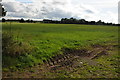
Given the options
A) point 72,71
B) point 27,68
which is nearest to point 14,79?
point 27,68

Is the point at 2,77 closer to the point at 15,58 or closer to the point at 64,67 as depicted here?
the point at 15,58

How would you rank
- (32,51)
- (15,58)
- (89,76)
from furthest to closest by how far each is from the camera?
(32,51), (15,58), (89,76)

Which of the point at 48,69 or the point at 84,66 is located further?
the point at 84,66

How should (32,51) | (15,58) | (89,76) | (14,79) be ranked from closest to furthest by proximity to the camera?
1. (14,79)
2. (89,76)
3. (15,58)
4. (32,51)

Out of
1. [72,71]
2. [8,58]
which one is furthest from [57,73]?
[8,58]

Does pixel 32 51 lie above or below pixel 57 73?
above

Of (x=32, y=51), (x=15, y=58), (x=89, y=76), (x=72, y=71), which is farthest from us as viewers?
(x=32, y=51)

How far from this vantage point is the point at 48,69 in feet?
33.4

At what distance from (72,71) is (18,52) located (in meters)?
3.53

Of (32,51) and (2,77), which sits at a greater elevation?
(32,51)

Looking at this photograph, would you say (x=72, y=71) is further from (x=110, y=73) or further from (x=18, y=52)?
(x=18, y=52)

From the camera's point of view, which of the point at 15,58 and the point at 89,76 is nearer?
the point at 89,76

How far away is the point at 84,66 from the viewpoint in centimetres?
1097

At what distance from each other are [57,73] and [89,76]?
162 cm
